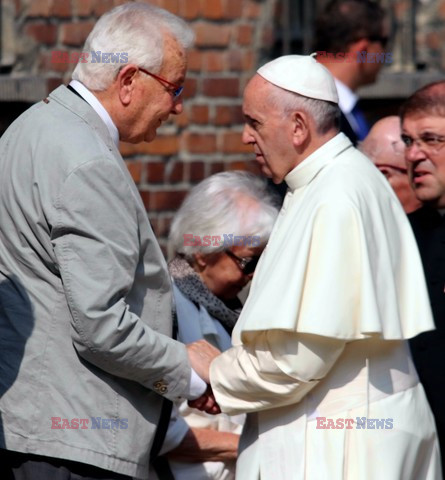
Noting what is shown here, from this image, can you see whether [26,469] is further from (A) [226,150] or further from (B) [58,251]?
(A) [226,150]

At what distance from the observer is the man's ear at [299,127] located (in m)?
3.45

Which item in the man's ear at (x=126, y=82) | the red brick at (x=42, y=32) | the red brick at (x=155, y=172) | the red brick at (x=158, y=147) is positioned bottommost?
the red brick at (x=155, y=172)

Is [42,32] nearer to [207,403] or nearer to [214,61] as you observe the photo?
[214,61]

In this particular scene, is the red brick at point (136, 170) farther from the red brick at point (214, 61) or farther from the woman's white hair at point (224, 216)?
the woman's white hair at point (224, 216)

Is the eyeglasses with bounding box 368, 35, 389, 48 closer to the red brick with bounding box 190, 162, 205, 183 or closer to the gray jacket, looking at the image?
the red brick with bounding box 190, 162, 205, 183

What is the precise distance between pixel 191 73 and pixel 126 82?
257 centimetres

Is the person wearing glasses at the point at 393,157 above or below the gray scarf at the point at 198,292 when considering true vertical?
above

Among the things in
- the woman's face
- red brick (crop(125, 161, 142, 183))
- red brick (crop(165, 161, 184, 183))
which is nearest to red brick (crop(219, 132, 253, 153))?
red brick (crop(165, 161, 184, 183))

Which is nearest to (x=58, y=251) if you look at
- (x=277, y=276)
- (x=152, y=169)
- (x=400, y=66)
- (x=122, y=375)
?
(x=122, y=375)

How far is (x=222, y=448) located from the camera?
3.96 m

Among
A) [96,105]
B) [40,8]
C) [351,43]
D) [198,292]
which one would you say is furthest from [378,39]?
[96,105]

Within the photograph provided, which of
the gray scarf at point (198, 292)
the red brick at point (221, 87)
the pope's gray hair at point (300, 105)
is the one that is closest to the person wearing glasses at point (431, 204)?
the gray scarf at point (198, 292)

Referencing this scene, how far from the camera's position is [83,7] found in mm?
5574

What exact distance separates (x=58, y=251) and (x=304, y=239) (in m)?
0.70
